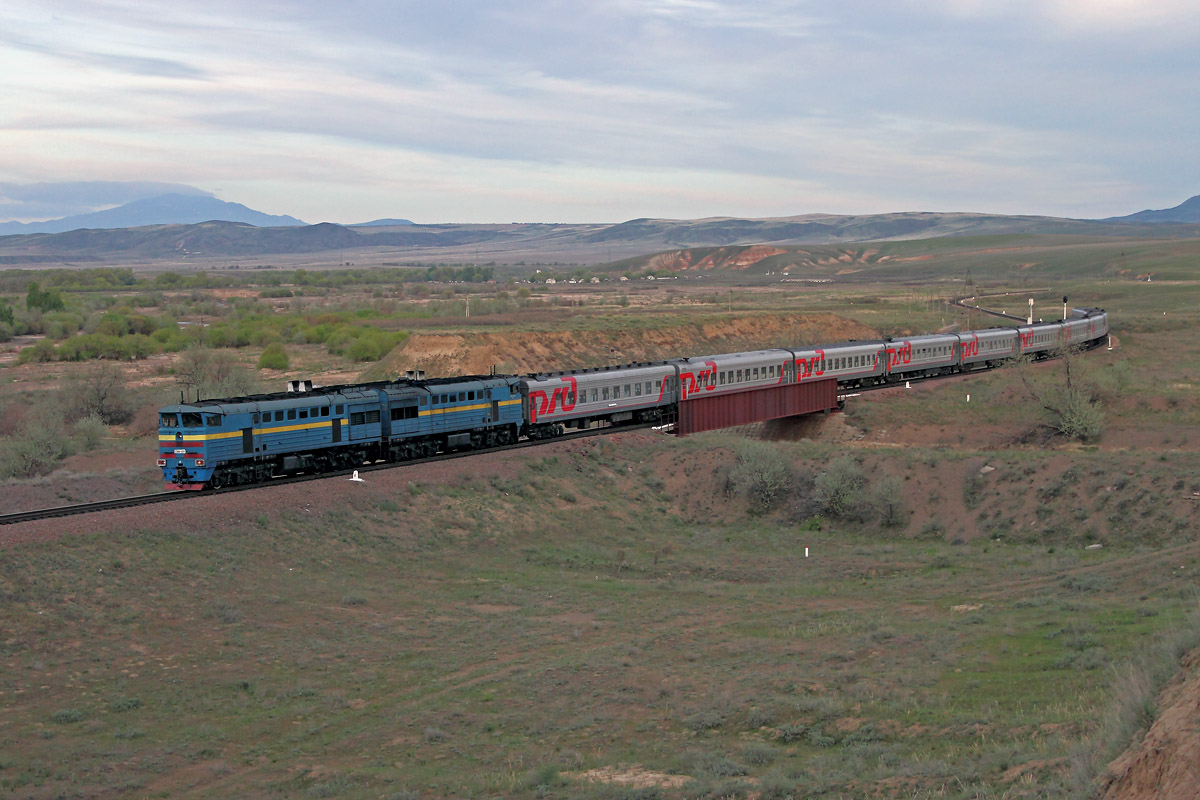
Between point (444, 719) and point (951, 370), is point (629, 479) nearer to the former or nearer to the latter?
point (444, 719)

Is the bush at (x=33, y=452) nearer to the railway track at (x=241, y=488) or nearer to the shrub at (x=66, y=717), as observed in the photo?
the railway track at (x=241, y=488)

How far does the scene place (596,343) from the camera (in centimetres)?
8600

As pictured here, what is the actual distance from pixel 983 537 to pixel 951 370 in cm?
3560

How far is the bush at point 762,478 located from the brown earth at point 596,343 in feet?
101

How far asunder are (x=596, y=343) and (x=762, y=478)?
1683 inches

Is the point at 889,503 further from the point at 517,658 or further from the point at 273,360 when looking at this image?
the point at 273,360

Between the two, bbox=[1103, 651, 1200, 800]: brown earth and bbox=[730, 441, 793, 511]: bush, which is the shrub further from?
bbox=[730, 441, 793, 511]: bush

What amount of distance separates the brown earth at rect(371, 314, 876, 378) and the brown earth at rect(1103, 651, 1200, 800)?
62.8 m

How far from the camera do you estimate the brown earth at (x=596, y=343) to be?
74494 mm

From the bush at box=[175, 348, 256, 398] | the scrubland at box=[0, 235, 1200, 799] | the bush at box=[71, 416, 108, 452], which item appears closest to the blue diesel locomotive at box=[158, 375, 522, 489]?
the scrubland at box=[0, 235, 1200, 799]

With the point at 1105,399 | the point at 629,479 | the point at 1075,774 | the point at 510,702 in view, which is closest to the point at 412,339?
the point at 629,479

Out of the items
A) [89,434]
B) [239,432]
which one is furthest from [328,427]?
[89,434]

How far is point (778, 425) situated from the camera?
65.1 m

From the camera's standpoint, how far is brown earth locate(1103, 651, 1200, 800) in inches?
400
